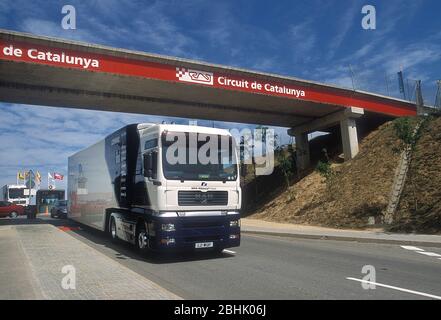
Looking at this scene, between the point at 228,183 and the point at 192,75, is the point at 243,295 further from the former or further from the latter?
the point at 192,75

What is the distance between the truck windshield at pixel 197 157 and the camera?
10664 millimetres

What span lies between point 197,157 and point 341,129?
22.7m

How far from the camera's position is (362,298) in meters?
6.76

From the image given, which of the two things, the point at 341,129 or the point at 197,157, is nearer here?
the point at 197,157

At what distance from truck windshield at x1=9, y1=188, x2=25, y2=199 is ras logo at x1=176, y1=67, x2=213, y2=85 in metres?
36.5

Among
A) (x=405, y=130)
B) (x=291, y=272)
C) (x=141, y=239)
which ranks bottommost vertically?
(x=291, y=272)

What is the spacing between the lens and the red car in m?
39.7

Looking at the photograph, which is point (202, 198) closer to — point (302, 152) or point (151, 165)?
point (151, 165)

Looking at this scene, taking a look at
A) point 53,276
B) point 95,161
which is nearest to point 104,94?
point 95,161

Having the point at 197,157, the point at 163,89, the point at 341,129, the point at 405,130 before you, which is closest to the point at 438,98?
the point at 341,129

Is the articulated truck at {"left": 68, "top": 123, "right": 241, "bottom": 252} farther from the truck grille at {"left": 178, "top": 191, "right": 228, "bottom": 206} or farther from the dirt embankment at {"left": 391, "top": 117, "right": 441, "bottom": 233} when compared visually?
the dirt embankment at {"left": 391, "top": 117, "right": 441, "bottom": 233}

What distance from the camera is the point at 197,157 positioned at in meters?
11.1

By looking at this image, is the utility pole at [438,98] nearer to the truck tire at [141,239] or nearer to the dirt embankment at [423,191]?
the dirt embankment at [423,191]
